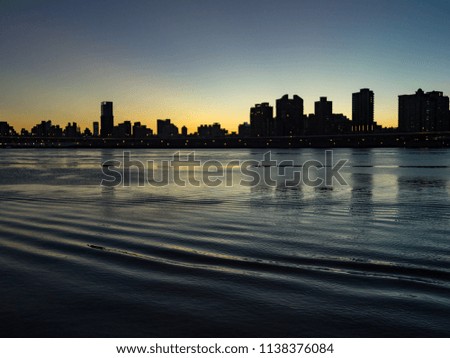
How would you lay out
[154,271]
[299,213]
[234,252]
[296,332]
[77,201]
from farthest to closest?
[77,201], [299,213], [234,252], [154,271], [296,332]

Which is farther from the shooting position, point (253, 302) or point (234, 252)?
point (234, 252)

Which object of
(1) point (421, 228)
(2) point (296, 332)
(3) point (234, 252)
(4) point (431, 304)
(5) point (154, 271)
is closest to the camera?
(2) point (296, 332)

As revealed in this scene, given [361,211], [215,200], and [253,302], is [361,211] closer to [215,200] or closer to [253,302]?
[215,200]

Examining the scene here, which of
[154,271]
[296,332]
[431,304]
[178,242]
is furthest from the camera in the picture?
[178,242]
